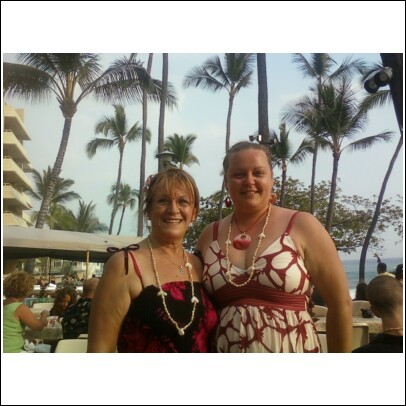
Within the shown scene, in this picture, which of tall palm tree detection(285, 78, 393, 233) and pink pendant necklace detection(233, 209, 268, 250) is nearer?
pink pendant necklace detection(233, 209, 268, 250)

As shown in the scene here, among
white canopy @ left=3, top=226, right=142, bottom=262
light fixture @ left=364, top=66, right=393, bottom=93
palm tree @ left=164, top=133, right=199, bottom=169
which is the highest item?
palm tree @ left=164, top=133, right=199, bottom=169

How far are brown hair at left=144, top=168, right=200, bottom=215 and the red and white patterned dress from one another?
1.00 feet

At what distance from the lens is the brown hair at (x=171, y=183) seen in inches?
63.4

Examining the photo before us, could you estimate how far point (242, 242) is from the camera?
5.41 ft

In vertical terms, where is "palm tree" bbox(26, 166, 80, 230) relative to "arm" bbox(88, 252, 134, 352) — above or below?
above

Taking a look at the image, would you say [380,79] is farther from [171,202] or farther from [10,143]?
[10,143]

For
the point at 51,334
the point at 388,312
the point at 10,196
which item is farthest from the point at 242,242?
the point at 10,196

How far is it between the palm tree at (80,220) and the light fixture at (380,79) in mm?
38029

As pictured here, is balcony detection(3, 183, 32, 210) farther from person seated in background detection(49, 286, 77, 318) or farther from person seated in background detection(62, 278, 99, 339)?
person seated in background detection(49, 286, 77, 318)

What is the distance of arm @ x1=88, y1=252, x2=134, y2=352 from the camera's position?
1.53m

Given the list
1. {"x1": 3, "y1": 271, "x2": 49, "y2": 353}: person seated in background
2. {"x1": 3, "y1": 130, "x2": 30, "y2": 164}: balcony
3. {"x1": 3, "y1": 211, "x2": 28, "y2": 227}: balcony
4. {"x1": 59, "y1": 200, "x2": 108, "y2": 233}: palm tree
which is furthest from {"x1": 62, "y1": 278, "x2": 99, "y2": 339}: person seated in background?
{"x1": 59, "y1": 200, "x2": 108, "y2": 233}: palm tree

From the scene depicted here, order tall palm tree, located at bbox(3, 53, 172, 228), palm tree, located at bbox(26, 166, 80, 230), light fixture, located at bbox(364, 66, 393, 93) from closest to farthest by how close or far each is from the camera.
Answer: light fixture, located at bbox(364, 66, 393, 93), tall palm tree, located at bbox(3, 53, 172, 228), palm tree, located at bbox(26, 166, 80, 230)

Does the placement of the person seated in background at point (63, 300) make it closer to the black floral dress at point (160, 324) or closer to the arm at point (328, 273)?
the black floral dress at point (160, 324)

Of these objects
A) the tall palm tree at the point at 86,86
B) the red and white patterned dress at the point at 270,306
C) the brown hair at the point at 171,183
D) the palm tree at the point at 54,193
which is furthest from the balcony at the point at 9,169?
the palm tree at the point at 54,193
